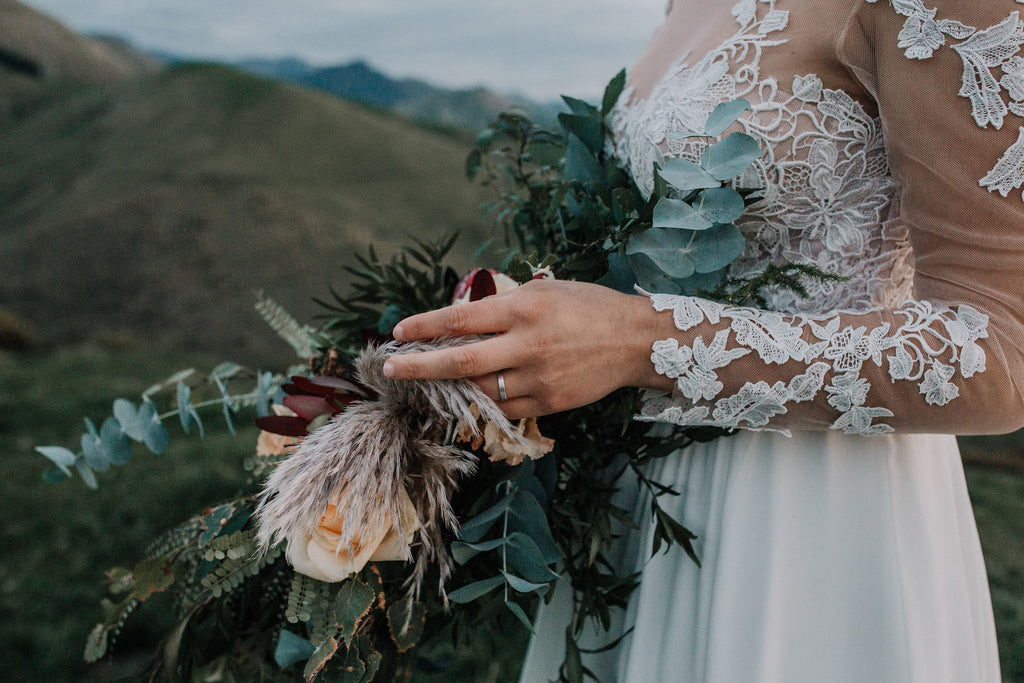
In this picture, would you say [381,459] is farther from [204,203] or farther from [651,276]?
[204,203]

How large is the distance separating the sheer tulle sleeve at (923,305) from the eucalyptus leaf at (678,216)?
97 mm

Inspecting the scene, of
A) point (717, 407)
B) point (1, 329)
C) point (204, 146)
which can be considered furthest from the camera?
point (204, 146)

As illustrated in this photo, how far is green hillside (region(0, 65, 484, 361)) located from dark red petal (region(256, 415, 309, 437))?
4.07m

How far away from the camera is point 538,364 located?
0.74 metres

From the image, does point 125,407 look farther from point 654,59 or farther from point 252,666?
point 654,59

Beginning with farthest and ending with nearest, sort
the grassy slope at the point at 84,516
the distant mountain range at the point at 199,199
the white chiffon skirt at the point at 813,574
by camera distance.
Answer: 1. the distant mountain range at the point at 199,199
2. the grassy slope at the point at 84,516
3. the white chiffon skirt at the point at 813,574

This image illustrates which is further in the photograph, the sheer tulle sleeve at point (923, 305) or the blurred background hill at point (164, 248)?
the blurred background hill at point (164, 248)

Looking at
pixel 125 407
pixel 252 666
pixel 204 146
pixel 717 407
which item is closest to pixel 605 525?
pixel 717 407

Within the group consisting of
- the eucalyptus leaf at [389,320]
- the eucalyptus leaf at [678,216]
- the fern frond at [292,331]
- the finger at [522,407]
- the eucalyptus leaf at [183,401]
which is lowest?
the eucalyptus leaf at [183,401]

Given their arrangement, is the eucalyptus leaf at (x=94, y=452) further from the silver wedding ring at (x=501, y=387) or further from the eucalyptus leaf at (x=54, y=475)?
the silver wedding ring at (x=501, y=387)

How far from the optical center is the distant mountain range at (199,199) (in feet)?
16.4

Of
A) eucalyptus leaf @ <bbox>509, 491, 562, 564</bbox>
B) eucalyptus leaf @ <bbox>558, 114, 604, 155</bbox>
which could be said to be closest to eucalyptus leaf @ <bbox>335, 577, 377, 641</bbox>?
eucalyptus leaf @ <bbox>509, 491, 562, 564</bbox>

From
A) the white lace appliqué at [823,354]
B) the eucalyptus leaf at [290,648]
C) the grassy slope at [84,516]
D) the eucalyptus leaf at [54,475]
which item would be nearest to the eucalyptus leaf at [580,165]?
the white lace appliqué at [823,354]

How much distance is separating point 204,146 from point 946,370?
6928mm
